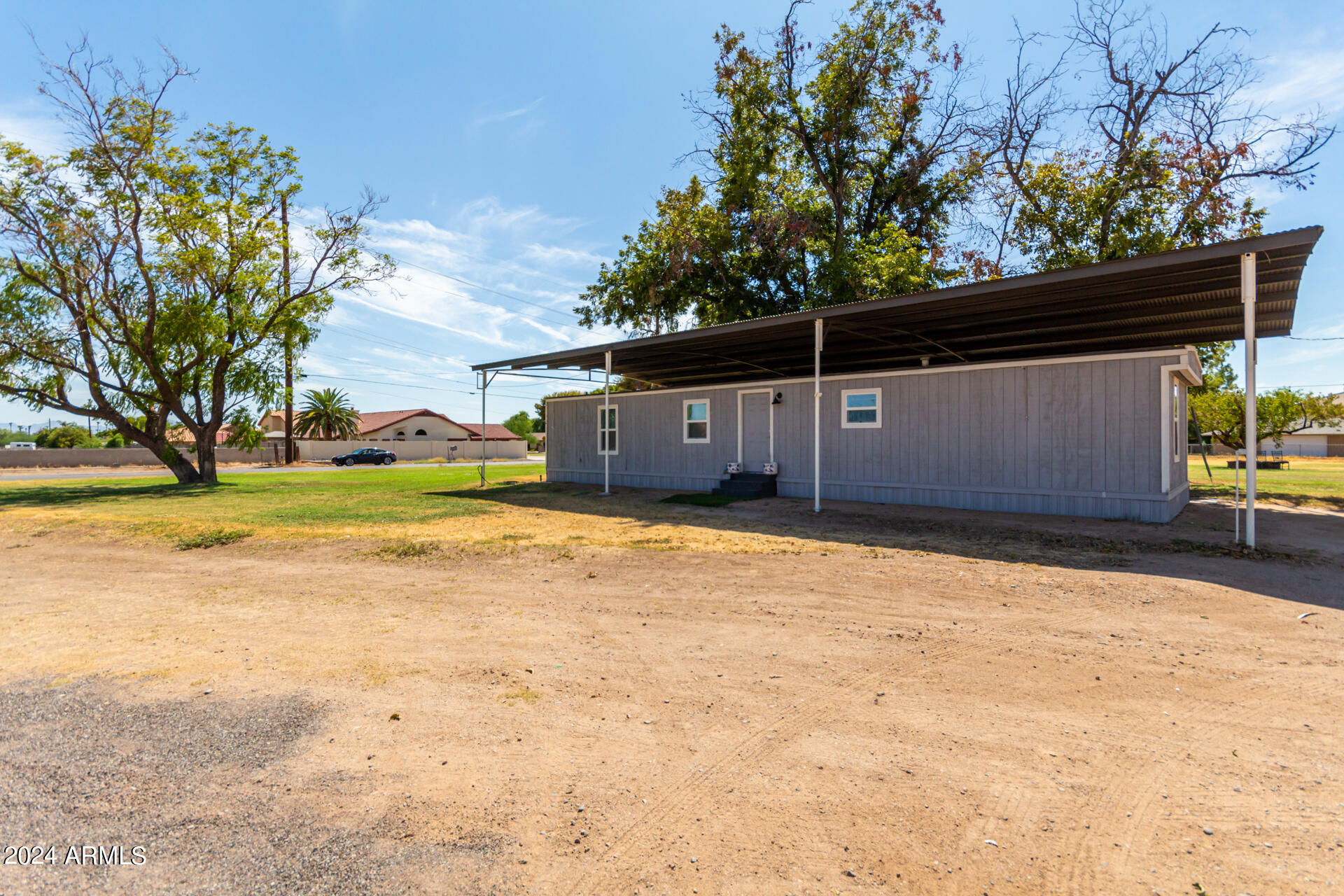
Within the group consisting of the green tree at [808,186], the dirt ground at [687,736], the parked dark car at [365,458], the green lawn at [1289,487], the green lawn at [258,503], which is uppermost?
the green tree at [808,186]

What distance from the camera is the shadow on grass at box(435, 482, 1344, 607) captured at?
6.66m

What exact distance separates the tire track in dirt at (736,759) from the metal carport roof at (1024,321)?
6149 mm

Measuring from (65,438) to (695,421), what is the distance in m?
46.1

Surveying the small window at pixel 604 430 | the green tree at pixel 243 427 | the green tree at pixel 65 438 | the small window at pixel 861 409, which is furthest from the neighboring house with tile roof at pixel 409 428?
the small window at pixel 861 409

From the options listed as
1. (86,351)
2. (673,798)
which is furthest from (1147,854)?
(86,351)

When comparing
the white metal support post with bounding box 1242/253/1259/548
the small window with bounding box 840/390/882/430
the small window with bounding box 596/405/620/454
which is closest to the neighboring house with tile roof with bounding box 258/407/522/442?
the small window with bounding box 596/405/620/454

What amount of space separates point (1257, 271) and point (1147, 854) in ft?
31.4

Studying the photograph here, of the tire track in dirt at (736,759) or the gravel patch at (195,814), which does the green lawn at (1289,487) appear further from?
the gravel patch at (195,814)

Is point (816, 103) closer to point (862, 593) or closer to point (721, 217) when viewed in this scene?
point (721, 217)

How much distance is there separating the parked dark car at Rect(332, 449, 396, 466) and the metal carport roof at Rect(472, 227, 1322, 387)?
85.3 ft

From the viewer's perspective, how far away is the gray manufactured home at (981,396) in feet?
31.8

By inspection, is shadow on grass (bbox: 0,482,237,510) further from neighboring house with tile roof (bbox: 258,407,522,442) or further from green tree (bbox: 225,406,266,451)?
neighboring house with tile roof (bbox: 258,407,522,442)

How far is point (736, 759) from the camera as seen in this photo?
2934mm

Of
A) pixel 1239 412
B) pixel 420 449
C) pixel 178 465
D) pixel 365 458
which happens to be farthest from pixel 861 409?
pixel 420 449
